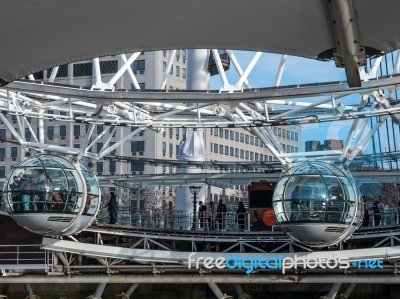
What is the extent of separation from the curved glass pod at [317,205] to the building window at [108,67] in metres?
60.8

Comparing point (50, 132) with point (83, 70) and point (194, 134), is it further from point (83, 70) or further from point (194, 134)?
point (194, 134)

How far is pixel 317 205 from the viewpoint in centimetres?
3009

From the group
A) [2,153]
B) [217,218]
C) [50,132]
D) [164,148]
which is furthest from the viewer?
[2,153]

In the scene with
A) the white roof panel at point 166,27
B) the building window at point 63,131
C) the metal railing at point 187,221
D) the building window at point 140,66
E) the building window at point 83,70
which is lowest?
the metal railing at point 187,221

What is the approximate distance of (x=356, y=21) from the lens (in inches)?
300

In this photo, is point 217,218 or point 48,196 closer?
point 48,196

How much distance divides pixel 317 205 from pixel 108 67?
220 feet

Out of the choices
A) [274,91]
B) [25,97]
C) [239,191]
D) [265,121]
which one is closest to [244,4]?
[274,91]

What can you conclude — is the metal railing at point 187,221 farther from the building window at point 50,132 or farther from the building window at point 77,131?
the building window at point 50,132

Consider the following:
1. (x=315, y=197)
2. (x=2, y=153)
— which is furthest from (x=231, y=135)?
(x=315, y=197)

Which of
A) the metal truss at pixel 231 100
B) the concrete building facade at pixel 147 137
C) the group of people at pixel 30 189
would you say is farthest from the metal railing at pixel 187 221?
the concrete building facade at pixel 147 137

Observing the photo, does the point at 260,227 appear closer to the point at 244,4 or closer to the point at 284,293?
the point at 284,293

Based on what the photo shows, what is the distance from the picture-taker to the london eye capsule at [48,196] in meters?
32.1

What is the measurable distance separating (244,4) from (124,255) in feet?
85.2
